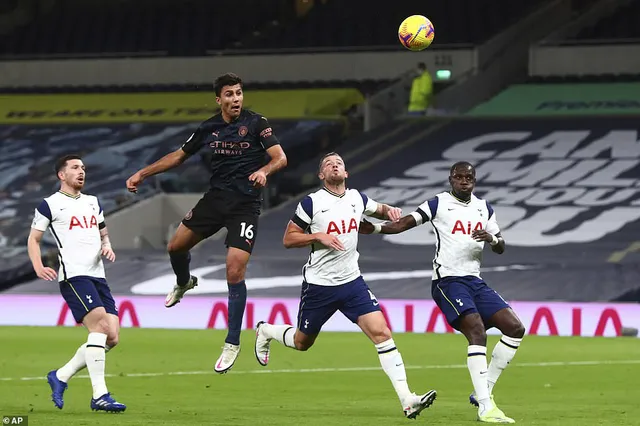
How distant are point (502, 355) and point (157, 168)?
128 inches

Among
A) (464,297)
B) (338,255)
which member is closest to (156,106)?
(338,255)

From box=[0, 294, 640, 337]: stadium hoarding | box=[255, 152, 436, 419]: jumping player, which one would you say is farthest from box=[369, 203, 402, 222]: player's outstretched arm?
box=[0, 294, 640, 337]: stadium hoarding

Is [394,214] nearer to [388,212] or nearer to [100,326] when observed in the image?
[388,212]

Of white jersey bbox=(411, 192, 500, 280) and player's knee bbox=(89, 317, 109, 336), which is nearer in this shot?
white jersey bbox=(411, 192, 500, 280)

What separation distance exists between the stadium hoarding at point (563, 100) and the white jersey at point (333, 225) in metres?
21.8

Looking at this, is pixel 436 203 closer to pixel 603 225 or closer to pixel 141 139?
pixel 603 225

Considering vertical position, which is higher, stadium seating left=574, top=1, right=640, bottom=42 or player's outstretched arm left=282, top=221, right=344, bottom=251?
player's outstretched arm left=282, top=221, right=344, bottom=251

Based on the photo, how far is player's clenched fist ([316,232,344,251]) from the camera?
36.3ft

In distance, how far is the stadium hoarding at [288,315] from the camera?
854 inches

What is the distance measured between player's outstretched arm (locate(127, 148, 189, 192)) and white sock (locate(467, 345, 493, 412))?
9.64ft

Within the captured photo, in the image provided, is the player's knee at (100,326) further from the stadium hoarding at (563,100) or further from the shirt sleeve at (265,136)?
the stadium hoarding at (563,100)

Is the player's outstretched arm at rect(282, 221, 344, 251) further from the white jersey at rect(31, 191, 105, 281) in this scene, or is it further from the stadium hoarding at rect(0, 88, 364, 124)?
the stadium hoarding at rect(0, 88, 364, 124)

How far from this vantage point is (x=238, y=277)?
1198cm

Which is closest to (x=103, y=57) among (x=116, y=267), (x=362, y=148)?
(x=362, y=148)
